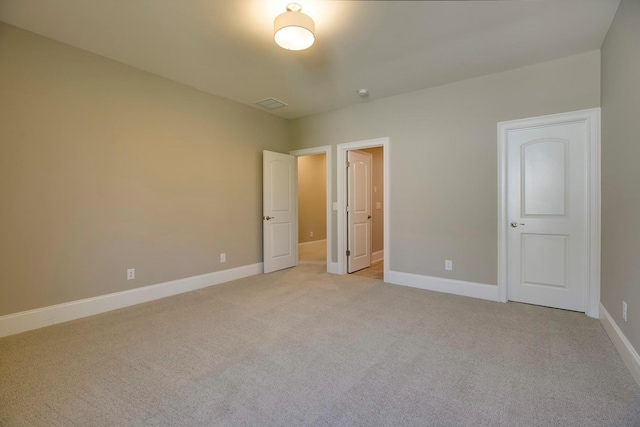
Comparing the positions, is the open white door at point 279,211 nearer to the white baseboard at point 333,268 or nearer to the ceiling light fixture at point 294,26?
the white baseboard at point 333,268

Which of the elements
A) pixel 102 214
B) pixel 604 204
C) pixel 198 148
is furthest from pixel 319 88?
pixel 604 204

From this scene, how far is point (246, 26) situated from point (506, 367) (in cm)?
327

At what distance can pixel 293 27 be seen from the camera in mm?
2152

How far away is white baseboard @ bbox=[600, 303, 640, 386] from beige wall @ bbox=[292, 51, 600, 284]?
983mm

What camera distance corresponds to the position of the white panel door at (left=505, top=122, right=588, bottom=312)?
9.58 feet

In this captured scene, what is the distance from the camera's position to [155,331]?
8.38 ft

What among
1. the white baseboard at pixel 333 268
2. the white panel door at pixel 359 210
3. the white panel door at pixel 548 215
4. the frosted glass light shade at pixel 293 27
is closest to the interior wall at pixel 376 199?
the white panel door at pixel 359 210

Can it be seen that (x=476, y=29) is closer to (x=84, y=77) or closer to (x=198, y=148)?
(x=198, y=148)

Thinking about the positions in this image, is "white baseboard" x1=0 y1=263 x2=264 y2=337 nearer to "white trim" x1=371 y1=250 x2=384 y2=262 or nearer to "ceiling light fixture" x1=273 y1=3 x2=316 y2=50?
"white trim" x1=371 y1=250 x2=384 y2=262

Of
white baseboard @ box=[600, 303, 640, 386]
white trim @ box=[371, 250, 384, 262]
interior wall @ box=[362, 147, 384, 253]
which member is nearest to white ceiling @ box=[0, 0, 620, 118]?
interior wall @ box=[362, 147, 384, 253]

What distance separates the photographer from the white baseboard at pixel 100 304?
2.53m

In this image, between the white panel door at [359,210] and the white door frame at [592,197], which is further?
the white panel door at [359,210]

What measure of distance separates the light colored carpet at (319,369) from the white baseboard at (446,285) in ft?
0.85

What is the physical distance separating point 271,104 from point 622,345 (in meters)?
4.51
